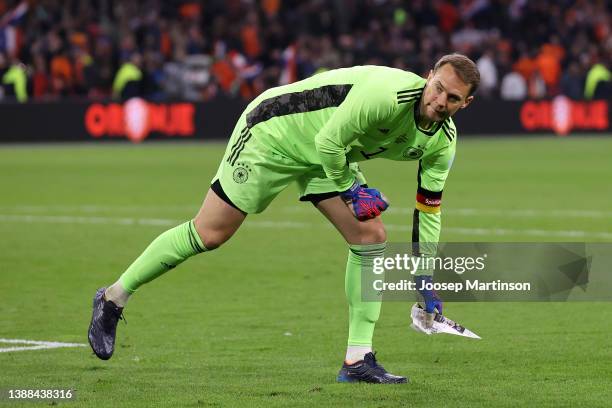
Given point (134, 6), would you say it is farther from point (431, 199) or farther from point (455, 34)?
point (431, 199)

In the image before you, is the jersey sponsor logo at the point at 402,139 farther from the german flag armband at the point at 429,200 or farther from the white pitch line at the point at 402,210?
the white pitch line at the point at 402,210

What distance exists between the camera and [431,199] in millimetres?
8031

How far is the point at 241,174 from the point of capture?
25.6ft

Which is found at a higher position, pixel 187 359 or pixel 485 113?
pixel 187 359

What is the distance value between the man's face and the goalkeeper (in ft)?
0.26

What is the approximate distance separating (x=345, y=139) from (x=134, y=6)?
1138 inches

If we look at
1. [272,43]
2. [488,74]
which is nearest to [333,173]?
[488,74]

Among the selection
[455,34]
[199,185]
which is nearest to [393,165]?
[199,185]

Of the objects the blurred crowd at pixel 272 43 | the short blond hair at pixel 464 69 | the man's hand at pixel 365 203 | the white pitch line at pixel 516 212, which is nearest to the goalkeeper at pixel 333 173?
the man's hand at pixel 365 203

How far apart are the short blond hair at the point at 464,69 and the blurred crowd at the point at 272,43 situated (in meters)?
24.5

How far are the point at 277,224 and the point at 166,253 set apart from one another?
8.57 m

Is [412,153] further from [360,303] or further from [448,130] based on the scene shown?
[360,303]

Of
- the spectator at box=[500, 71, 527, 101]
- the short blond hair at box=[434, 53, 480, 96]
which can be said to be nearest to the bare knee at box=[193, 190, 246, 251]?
the short blond hair at box=[434, 53, 480, 96]

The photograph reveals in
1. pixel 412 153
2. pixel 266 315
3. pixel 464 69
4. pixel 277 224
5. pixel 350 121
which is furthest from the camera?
pixel 277 224
